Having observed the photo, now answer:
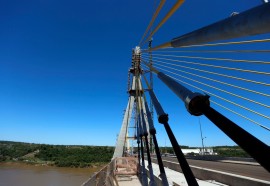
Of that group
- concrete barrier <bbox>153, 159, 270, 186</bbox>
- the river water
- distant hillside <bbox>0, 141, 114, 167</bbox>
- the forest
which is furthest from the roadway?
distant hillside <bbox>0, 141, 114, 167</bbox>

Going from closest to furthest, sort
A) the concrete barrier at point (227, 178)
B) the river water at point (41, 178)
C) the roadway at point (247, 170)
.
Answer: the concrete barrier at point (227, 178), the roadway at point (247, 170), the river water at point (41, 178)

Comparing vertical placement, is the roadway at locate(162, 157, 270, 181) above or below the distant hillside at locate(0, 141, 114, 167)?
below

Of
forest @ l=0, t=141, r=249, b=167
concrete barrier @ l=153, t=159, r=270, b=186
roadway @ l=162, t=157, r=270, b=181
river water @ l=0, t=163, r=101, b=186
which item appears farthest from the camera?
forest @ l=0, t=141, r=249, b=167

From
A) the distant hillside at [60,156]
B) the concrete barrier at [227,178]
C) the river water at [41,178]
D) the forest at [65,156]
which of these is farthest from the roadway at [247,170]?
the distant hillside at [60,156]

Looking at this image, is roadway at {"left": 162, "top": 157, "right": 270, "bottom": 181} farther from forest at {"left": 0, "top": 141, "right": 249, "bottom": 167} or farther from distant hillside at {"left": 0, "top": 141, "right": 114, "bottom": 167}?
distant hillside at {"left": 0, "top": 141, "right": 114, "bottom": 167}

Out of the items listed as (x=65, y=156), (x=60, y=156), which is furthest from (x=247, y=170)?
(x=60, y=156)

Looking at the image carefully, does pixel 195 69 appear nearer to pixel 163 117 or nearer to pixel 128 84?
pixel 163 117

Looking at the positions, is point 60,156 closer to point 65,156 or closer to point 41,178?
point 65,156

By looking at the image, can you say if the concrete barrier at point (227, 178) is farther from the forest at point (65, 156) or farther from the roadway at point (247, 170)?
the forest at point (65, 156)

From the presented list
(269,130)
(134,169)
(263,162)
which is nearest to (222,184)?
(269,130)

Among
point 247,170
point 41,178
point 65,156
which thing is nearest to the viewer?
point 247,170

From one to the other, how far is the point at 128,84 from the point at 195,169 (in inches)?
811

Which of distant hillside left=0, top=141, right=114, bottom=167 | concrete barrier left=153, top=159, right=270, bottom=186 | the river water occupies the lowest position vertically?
the river water

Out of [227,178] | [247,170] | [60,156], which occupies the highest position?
[60,156]
